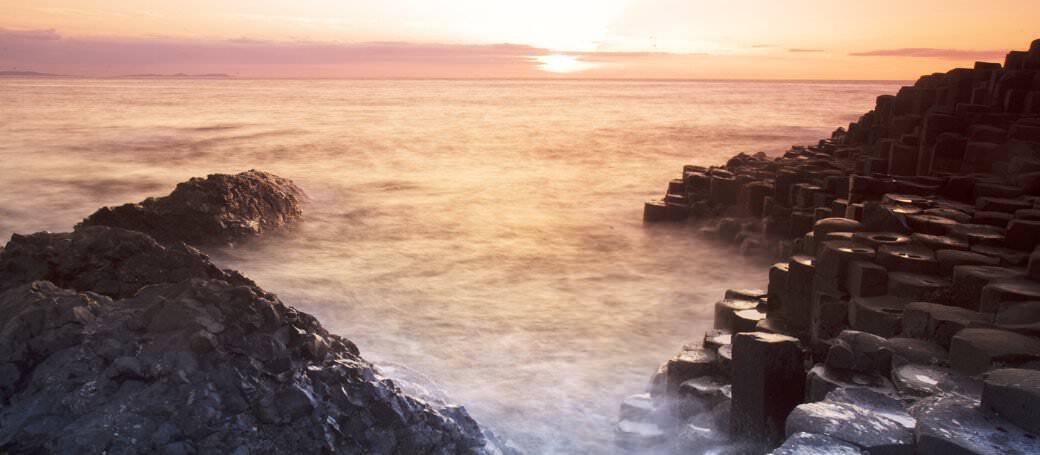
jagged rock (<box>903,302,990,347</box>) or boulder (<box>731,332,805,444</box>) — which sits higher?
jagged rock (<box>903,302,990,347</box>)

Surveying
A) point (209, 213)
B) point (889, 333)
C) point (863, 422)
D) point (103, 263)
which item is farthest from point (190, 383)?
point (209, 213)

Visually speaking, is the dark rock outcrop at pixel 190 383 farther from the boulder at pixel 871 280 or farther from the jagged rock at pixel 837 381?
the boulder at pixel 871 280

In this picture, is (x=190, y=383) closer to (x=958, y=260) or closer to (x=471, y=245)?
(x=958, y=260)

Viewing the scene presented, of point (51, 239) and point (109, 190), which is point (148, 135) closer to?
point (109, 190)

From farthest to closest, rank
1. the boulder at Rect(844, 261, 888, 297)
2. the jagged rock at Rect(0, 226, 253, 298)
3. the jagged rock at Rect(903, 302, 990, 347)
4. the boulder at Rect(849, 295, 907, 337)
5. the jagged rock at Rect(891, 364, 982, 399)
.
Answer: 1. the boulder at Rect(844, 261, 888, 297)
2. the boulder at Rect(849, 295, 907, 337)
3. the jagged rock at Rect(0, 226, 253, 298)
4. the jagged rock at Rect(903, 302, 990, 347)
5. the jagged rock at Rect(891, 364, 982, 399)

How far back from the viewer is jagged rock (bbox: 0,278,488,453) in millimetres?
3498

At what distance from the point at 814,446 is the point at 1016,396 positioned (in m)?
0.93

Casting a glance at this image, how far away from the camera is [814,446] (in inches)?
130

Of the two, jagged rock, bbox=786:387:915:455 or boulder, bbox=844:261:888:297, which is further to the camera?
boulder, bbox=844:261:888:297

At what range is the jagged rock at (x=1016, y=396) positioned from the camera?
321cm

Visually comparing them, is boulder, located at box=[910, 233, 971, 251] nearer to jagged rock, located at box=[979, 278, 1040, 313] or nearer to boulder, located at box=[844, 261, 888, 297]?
boulder, located at box=[844, 261, 888, 297]

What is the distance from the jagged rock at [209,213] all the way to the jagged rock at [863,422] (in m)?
10.2

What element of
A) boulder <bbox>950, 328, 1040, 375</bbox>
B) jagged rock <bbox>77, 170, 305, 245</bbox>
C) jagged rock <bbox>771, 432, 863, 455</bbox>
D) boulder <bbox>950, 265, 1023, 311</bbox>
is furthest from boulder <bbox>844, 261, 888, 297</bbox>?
jagged rock <bbox>77, 170, 305, 245</bbox>

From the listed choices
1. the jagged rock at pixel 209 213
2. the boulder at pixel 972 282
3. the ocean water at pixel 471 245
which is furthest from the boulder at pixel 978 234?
the jagged rock at pixel 209 213
